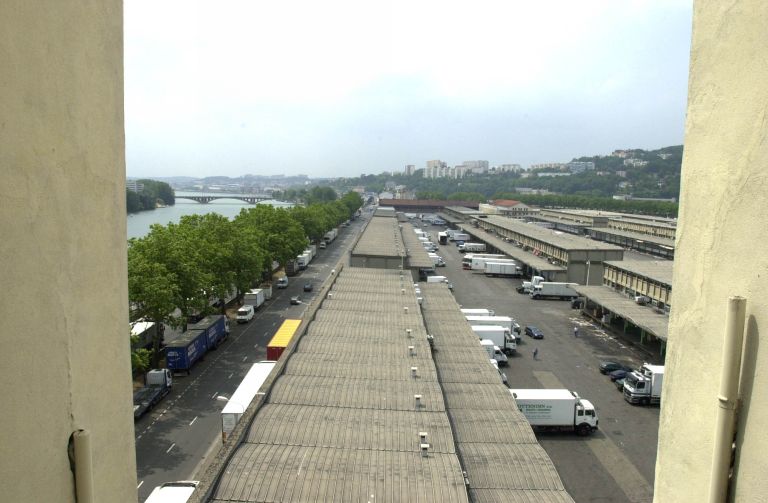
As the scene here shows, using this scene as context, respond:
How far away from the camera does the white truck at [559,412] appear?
→ 55.2 feet

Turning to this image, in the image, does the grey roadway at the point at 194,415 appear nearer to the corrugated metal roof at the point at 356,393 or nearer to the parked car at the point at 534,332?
the corrugated metal roof at the point at 356,393

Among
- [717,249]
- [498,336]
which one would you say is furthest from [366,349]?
[717,249]

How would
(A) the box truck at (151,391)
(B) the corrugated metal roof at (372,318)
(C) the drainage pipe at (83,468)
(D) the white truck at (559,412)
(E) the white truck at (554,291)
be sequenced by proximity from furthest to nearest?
(E) the white truck at (554,291) < (B) the corrugated metal roof at (372,318) < (A) the box truck at (151,391) < (D) the white truck at (559,412) < (C) the drainage pipe at (83,468)

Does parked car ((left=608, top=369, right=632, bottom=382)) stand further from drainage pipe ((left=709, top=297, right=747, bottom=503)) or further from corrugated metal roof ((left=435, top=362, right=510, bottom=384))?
drainage pipe ((left=709, top=297, right=747, bottom=503))

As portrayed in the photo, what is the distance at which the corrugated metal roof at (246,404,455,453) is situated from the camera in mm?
10219

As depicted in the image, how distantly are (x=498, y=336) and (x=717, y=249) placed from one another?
916 inches

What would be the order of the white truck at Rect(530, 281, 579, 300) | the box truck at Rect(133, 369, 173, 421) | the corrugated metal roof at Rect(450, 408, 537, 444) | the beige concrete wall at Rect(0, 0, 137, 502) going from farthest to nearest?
the white truck at Rect(530, 281, 579, 300) → the box truck at Rect(133, 369, 173, 421) → the corrugated metal roof at Rect(450, 408, 537, 444) → the beige concrete wall at Rect(0, 0, 137, 502)

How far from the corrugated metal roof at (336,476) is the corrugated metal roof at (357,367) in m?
3.86

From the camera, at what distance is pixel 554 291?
3678 centimetres

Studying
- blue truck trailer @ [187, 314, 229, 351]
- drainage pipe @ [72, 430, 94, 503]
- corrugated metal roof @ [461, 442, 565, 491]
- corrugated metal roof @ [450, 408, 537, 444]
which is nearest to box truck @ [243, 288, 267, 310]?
blue truck trailer @ [187, 314, 229, 351]

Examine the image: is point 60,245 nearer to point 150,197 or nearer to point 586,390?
point 586,390

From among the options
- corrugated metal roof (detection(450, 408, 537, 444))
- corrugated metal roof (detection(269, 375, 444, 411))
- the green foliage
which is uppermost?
the green foliage

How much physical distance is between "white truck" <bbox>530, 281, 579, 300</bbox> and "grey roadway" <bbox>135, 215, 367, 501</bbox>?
731 inches

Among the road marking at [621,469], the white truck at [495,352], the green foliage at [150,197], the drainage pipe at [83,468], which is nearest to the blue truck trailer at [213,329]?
the white truck at [495,352]
